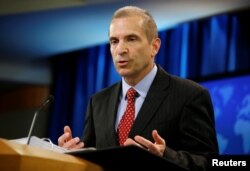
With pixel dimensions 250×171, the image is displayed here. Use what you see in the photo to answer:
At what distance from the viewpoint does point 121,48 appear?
198 centimetres

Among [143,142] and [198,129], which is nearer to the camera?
[143,142]

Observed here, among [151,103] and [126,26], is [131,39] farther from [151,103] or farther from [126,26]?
[151,103]

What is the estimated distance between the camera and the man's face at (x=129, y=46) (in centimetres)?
199

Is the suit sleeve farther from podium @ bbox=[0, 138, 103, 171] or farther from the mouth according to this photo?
podium @ bbox=[0, 138, 103, 171]

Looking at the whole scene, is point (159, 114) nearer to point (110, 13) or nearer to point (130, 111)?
point (130, 111)

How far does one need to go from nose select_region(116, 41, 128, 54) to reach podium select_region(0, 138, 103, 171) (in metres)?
0.81

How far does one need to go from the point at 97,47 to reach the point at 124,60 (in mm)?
4089

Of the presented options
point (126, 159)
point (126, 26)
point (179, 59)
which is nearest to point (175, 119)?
point (126, 26)

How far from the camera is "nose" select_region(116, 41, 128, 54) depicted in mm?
1975

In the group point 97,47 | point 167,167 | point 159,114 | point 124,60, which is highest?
point 97,47

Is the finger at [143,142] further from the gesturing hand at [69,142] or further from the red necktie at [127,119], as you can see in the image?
the red necktie at [127,119]

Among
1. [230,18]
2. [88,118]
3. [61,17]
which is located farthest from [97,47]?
[88,118]

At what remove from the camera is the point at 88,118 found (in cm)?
→ 221

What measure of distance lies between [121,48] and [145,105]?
0.25 metres
